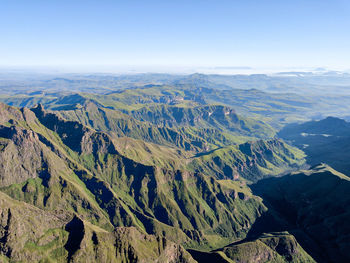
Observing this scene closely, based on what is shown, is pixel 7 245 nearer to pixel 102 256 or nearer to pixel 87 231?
pixel 87 231

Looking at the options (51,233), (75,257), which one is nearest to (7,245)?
(51,233)

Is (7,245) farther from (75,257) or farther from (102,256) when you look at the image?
(102,256)

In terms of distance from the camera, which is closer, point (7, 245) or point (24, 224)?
point (7, 245)

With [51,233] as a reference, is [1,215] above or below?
above

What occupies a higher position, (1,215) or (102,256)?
(1,215)

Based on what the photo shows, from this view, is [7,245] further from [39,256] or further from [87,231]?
[87,231]

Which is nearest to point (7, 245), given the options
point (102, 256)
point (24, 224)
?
point (24, 224)

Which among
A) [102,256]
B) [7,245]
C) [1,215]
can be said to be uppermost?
[1,215]

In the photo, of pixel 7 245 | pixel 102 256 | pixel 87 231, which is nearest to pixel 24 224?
pixel 7 245
